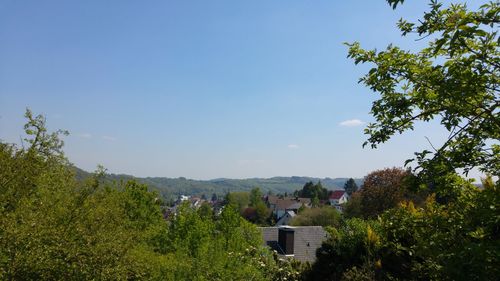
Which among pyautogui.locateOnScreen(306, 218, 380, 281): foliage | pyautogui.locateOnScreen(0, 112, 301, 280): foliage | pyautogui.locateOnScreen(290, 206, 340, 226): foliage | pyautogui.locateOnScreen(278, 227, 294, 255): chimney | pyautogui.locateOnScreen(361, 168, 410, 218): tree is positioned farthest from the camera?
pyautogui.locateOnScreen(290, 206, 340, 226): foliage

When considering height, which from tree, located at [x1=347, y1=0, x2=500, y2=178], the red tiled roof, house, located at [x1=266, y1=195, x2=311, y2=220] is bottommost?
house, located at [x1=266, y1=195, x2=311, y2=220]

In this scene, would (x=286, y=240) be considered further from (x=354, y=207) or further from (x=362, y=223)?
(x=354, y=207)

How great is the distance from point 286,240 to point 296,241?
3.06 ft

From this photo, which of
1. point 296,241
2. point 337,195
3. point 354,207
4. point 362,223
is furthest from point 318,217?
point 337,195

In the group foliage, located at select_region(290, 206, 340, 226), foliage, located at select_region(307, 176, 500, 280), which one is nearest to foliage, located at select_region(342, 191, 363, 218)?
foliage, located at select_region(290, 206, 340, 226)

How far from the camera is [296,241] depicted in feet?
92.4

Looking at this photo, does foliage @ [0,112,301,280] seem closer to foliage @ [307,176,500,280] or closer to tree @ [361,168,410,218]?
foliage @ [307,176,500,280]

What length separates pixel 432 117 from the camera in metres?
4.14

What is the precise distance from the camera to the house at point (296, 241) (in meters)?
27.5

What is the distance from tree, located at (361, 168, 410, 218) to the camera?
1356 inches

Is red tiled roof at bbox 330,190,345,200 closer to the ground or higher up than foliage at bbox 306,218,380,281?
higher up

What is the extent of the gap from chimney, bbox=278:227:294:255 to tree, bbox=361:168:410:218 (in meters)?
9.86

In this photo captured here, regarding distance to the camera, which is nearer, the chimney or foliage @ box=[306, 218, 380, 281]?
foliage @ box=[306, 218, 380, 281]

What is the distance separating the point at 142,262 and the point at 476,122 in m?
6.77
